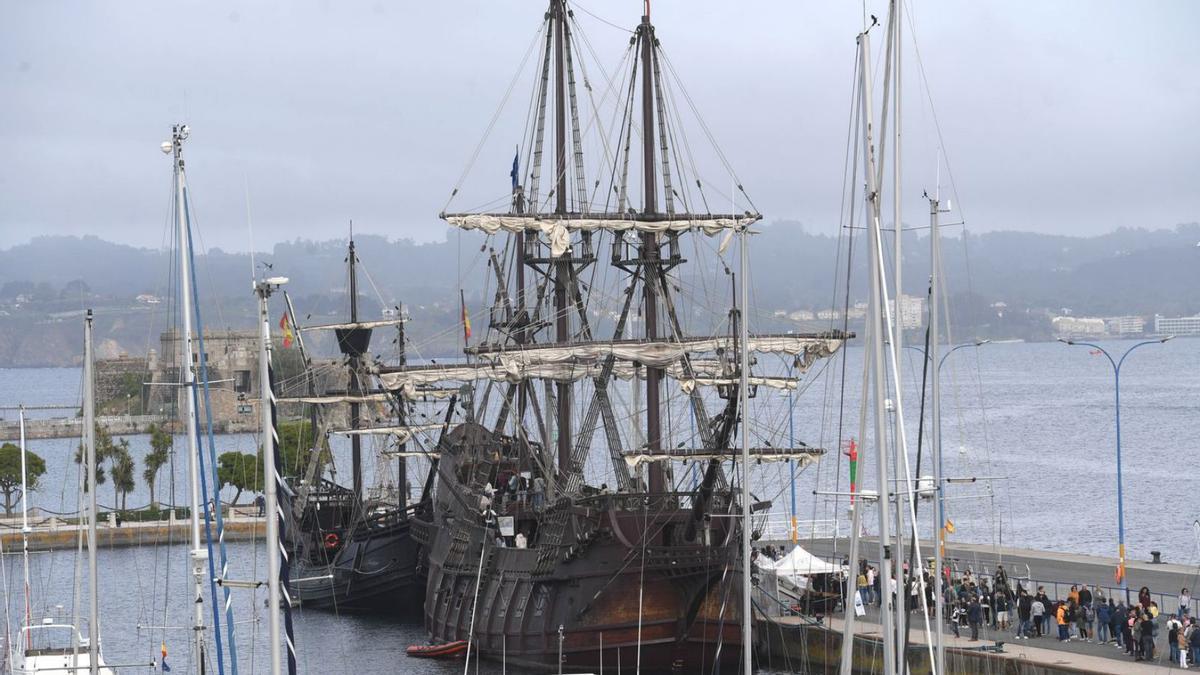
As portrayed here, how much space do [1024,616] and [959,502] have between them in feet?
199

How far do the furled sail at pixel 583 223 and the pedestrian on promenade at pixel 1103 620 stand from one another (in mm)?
16344

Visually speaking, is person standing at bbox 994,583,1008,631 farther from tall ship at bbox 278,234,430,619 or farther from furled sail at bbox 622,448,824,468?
tall ship at bbox 278,234,430,619

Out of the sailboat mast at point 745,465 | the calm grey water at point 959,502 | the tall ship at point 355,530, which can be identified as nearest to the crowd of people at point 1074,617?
the calm grey water at point 959,502

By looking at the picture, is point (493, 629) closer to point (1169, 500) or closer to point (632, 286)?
point (632, 286)

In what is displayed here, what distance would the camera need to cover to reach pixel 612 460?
2186 inches

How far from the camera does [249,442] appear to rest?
598 ft

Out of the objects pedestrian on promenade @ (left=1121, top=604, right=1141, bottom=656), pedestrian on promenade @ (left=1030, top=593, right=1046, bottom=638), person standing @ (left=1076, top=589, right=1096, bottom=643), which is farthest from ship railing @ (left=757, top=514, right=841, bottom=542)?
pedestrian on promenade @ (left=1121, top=604, right=1141, bottom=656)

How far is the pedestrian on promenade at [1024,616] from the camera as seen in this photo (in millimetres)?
42938

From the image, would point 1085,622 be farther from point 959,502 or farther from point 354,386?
point 959,502

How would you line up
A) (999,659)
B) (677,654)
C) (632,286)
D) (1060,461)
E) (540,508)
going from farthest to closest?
(1060,461) < (632,286) < (540,508) < (677,654) < (999,659)

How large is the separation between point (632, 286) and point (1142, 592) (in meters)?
20.2

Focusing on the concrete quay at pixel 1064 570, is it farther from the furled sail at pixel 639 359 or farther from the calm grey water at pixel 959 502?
the furled sail at pixel 639 359

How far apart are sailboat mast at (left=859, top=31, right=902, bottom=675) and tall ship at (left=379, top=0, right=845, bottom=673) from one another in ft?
16.3

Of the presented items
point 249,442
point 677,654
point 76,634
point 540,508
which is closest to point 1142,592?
point 677,654
